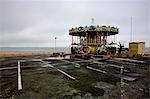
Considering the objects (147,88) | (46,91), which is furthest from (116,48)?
(46,91)

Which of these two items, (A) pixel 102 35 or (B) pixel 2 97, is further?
(A) pixel 102 35

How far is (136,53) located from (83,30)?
9.27m

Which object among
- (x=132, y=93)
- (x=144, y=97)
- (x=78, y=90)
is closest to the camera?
(x=144, y=97)

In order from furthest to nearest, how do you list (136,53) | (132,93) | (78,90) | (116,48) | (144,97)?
(116,48), (136,53), (78,90), (132,93), (144,97)

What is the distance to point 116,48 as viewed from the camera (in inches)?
958

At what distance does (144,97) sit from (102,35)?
820 inches

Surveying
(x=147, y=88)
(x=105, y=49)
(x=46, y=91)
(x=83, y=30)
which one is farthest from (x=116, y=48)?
(x=46, y=91)

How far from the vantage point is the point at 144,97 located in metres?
4.62

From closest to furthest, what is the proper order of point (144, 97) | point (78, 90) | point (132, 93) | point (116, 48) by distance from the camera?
point (144, 97), point (132, 93), point (78, 90), point (116, 48)

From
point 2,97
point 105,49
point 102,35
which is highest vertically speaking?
point 102,35

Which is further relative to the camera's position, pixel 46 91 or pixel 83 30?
pixel 83 30

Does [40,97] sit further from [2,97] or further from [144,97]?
[144,97]

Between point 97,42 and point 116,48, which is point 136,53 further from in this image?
point 97,42

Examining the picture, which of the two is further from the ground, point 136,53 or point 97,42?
point 97,42
